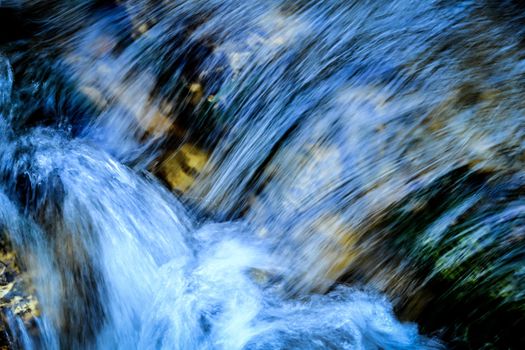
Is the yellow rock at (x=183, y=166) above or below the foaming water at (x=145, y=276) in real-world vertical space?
above

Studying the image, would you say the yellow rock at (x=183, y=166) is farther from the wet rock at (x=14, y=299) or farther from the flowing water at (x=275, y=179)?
the wet rock at (x=14, y=299)

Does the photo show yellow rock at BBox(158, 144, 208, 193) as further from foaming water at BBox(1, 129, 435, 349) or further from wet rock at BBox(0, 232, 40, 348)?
wet rock at BBox(0, 232, 40, 348)

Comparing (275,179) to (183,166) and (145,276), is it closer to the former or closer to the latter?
(183,166)

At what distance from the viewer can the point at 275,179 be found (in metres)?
3.27

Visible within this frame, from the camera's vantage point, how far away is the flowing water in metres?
2.95

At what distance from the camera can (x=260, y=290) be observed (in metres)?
3.12

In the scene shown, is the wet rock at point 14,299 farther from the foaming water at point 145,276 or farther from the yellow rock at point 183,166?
the yellow rock at point 183,166

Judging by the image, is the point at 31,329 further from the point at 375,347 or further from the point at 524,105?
the point at 524,105

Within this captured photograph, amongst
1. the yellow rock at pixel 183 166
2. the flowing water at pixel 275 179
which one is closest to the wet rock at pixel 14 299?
the flowing water at pixel 275 179

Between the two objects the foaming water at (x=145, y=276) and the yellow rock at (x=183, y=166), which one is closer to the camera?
the foaming water at (x=145, y=276)

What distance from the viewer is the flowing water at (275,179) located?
2.95 meters

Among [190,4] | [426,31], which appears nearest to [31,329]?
[190,4]

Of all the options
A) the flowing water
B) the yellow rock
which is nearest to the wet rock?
the flowing water

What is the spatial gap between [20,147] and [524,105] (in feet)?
10.3
